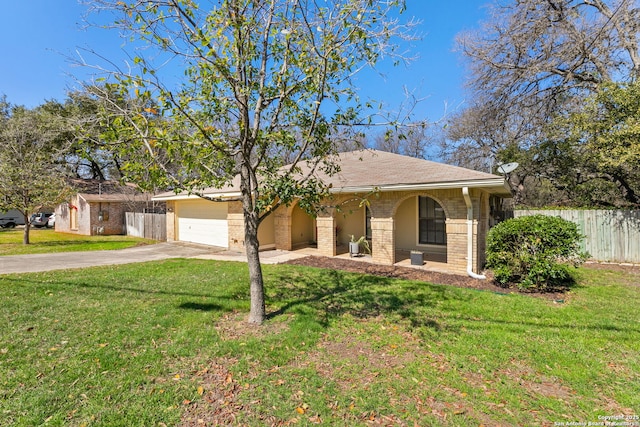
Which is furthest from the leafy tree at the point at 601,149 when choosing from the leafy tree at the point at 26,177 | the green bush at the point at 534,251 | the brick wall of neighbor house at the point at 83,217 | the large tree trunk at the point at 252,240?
the brick wall of neighbor house at the point at 83,217

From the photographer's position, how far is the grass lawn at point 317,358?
8.88 ft

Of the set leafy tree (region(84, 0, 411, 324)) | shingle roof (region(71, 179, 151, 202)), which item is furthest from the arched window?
shingle roof (region(71, 179, 151, 202))

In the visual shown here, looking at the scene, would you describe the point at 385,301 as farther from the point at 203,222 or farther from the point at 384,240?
the point at 203,222

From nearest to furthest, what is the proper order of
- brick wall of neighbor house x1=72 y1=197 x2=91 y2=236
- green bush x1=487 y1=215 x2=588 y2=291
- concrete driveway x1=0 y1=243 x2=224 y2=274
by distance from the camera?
green bush x1=487 y1=215 x2=588 y2=291 → concrete driveway x1=0 y1=243 x2=224 y2=274 → brick wall of neighbor house x1=72 y1=197 x2=91 y2=236

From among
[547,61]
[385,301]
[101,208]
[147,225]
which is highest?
[547,61]

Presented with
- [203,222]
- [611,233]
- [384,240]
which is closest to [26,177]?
[203,222]

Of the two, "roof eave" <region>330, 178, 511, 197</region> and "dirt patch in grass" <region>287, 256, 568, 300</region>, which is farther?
"roof eave" <region>330, 178, 511, 197</region>

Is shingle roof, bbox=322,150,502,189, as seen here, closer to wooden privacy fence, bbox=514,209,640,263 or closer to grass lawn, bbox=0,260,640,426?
grass lawn, bbox=0,260,640,426

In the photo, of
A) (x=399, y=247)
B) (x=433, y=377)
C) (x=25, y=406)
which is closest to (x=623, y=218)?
(x=399, y=247)

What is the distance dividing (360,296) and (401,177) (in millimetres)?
4607

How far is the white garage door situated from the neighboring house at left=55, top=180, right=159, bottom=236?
6.25m

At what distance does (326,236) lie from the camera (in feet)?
35.7

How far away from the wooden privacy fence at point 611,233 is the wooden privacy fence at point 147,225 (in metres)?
18.3

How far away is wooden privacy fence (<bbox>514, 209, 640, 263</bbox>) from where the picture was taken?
9688mm
